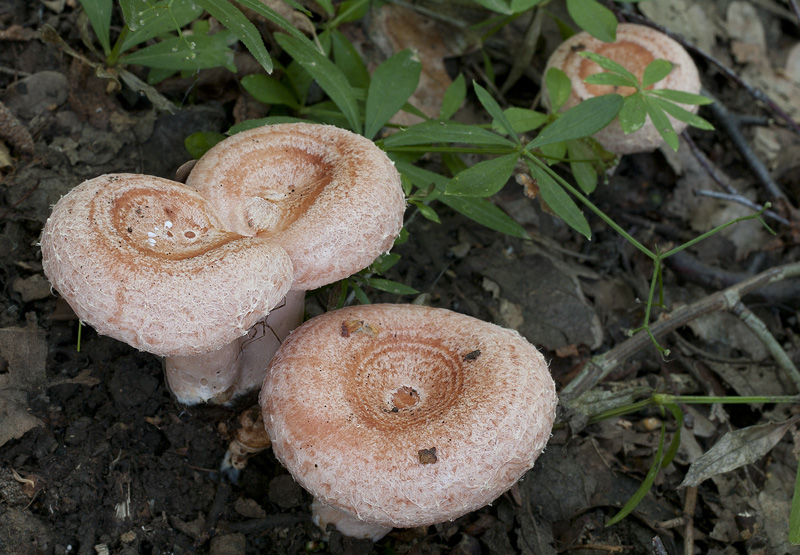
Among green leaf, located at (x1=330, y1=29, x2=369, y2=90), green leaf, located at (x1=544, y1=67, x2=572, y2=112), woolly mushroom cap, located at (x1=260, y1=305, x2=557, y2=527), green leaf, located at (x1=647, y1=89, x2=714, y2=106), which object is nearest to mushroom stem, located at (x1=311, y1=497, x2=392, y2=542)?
woolly mushroom cap, located at (x1=260, y1=305, x2=557, y2=527)

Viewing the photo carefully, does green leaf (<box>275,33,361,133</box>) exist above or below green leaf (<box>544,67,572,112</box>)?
above

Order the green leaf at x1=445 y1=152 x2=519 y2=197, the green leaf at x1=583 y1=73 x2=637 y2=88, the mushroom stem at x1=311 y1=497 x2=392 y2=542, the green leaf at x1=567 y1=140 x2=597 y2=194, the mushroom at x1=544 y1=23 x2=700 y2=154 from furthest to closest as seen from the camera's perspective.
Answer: the mushroom at x1=544 y1=23 x2=700 y2=154
the green leaf at x1=567 y1=140 x2=597 y2=194
the green leaf at x1=583 y1=73 x2=637 y2=88
the green leaf at x1=445 y1=152 x2=519 y2=197
the mushroom stem at x1=311 y1=497 x2=392 y2=542

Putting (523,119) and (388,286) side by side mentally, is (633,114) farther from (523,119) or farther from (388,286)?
(388,286)

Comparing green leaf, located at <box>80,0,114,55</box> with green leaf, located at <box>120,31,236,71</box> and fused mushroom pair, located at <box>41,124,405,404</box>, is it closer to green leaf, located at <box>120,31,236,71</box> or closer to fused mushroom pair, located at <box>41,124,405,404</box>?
green leaf, located at <box>120,31,236,71</box>

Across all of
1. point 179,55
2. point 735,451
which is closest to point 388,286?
point 179,55

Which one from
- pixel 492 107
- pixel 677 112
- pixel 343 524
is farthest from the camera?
pixel 677 112

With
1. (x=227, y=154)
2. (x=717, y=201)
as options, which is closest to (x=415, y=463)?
(x=227, y=154)
